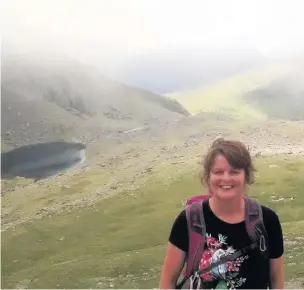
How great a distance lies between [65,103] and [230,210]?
148m

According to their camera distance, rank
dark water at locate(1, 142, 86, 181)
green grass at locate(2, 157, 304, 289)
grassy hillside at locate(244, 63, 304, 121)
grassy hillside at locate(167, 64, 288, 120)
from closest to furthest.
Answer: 1. green grass at locate(2, 157, 304, 289)
2. dark water at locate(1, 142, 86, 181)
3. grassy hillside at locate(244, 63, 304, 121)
4. grassy hillside at locate(167, 64, 288, 120)

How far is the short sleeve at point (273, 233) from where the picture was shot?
232 inches

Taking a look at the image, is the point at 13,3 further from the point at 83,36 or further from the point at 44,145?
the point at 44,145

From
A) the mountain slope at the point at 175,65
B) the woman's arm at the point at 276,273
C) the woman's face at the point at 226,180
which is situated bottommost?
the woman's arm at the point at 276,273

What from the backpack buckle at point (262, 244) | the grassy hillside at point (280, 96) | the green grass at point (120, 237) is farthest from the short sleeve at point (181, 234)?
the grassy hillside at point (280, 96)

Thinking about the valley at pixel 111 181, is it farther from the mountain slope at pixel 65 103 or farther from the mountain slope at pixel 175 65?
the mountain slope at pixel 175 65

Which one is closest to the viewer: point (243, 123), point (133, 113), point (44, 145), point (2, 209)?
point (2, 209)

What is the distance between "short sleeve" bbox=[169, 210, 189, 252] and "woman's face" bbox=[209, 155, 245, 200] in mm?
541

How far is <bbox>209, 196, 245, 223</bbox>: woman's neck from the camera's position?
A: 5.88m

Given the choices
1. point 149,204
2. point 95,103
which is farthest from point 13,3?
point 149,204

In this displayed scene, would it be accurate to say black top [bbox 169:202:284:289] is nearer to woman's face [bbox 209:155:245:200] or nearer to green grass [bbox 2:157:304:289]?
woman's face [bbox 209:155:245:200]

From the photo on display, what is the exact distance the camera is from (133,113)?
142m

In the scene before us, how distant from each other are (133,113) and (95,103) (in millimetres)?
15078

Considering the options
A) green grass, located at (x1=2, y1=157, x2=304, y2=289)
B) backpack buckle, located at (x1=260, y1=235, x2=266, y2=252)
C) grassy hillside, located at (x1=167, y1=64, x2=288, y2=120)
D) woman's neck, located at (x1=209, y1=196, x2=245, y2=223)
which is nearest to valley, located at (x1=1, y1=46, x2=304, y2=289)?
green grass, located at (x1=2, y1=157, x2=304, y2=289)
